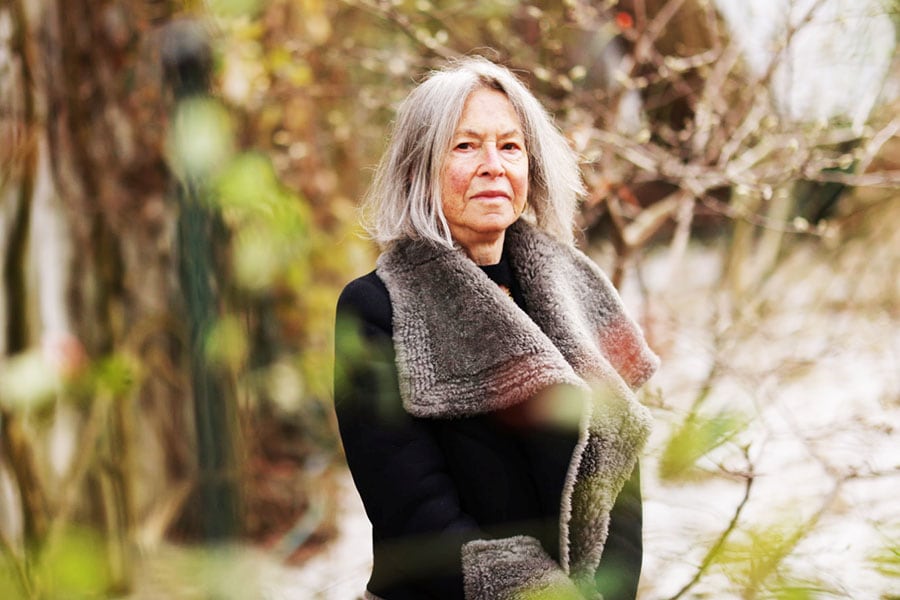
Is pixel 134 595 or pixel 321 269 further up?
pixel 321 269

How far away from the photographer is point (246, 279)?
72.4 inches

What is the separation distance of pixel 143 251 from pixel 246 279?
6.71 ft

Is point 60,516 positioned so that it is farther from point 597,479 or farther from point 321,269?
point 321,269

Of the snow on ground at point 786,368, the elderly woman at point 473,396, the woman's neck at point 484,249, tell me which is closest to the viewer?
the elderly woman at point 473,396

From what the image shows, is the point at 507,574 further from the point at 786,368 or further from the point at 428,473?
the point at 786,368

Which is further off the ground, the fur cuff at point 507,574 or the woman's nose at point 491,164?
the woman's nose at point 491,164

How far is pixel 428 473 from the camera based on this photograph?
123cm

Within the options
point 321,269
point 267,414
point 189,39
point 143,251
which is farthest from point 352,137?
point 189,39

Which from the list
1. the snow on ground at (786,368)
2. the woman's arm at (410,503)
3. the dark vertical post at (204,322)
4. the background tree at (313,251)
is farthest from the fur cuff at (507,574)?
the snow on ground at (786,368)

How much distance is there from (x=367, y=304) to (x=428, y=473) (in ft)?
0.90

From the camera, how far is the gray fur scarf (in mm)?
1227

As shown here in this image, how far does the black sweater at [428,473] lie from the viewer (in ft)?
3.97

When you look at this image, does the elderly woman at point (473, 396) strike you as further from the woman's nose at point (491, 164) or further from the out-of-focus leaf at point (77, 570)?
the out-of-focus leaf at point (77, 570)

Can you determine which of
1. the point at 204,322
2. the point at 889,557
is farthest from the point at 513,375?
the point at 889,557
